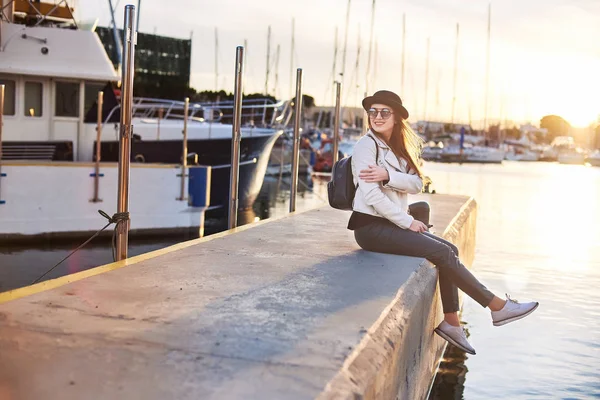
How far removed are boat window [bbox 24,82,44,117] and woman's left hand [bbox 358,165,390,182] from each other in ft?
35.7

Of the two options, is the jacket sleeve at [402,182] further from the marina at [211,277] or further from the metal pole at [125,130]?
the metal pole at [125,130]

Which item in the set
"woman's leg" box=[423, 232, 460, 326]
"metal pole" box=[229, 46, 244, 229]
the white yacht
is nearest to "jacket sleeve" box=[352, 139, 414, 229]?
"woman's leg" box=[423, 232, 460, 326]

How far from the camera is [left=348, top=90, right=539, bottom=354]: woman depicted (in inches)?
223

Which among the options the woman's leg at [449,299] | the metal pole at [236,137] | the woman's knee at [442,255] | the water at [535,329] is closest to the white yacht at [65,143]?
the metal pole at [236,137]

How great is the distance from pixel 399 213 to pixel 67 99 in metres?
11.1

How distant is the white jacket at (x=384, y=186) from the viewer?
5.86 m

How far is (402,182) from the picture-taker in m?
5.93

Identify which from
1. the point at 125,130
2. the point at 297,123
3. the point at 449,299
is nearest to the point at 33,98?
the point at 297,123

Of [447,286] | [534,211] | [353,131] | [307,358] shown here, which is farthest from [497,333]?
[353,131]

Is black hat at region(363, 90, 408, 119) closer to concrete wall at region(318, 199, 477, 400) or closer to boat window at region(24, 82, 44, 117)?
concrete wall at region(318, 199, 477, 400)

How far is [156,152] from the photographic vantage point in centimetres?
1705

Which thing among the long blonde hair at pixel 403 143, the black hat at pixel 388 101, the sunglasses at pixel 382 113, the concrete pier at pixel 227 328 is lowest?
the concrete pier at pixel 227 328

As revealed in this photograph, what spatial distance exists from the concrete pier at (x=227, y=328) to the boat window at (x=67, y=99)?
407 inches

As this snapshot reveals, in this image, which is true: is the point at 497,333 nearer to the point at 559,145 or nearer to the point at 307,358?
the point at 307,358
